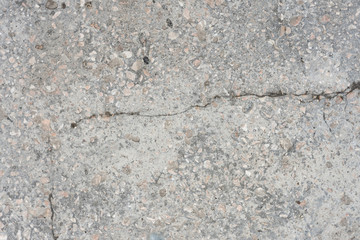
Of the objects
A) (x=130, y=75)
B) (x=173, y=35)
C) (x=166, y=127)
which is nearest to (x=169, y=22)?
(x=173, y=35)

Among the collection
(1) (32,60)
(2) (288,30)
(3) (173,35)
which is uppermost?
(2) (288,30)

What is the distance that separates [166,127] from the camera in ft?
6.59

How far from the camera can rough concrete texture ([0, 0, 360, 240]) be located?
6.57 ft

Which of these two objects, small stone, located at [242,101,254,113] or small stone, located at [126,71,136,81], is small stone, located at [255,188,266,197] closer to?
small stone, located at [242,101,254,113]

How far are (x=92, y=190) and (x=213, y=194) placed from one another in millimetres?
699

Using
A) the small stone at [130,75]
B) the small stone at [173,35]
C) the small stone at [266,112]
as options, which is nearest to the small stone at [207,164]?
the small stone at [266,112]

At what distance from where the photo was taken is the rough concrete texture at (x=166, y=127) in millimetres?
2004

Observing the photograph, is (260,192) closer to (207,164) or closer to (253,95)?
(207,164)

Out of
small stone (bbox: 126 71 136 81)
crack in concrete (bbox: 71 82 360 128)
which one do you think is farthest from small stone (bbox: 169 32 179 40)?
crack in concrete (bbox: 71 82 360 128)

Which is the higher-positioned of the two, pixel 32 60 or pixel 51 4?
pixel 51 4

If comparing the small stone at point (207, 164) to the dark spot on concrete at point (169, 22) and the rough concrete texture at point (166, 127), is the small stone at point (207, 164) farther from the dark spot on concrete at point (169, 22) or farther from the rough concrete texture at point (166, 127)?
the dark spot on concrete at point (169, 22)

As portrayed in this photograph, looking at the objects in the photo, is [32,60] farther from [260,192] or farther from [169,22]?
[260,192]

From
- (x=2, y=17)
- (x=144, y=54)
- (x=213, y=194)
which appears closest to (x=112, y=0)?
(x=144, y=54)

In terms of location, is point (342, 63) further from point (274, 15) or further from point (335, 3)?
point (274, 15)
